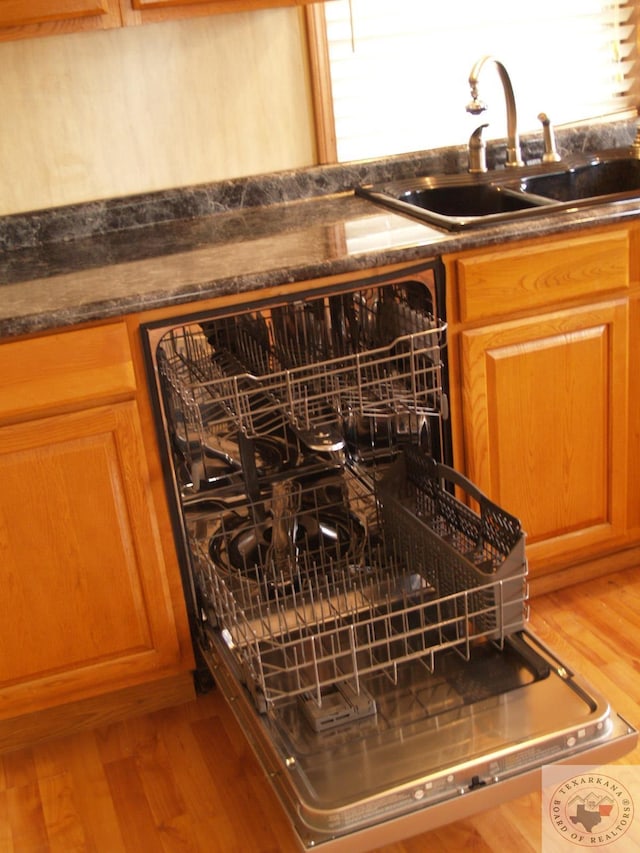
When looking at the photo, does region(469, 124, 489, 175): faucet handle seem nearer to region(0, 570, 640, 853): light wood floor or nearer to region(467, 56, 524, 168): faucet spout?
region(467, 56, 524, 168): faucet spout

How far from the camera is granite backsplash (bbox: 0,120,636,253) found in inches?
94.8

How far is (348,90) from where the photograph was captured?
2596 mm

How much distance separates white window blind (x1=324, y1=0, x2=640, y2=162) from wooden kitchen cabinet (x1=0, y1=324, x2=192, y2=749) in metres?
1.06

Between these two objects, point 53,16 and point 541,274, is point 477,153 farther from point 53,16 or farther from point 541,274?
point 53,16

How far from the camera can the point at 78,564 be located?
78.4 inches

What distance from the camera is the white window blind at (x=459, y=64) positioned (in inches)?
102

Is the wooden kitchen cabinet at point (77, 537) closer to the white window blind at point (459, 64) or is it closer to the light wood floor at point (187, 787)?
the light wood floor at point (187, 787)

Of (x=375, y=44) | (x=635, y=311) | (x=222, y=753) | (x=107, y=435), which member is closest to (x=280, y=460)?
(x=107, y=435)

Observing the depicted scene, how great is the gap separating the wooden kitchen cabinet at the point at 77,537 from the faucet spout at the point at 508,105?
1.02 metres

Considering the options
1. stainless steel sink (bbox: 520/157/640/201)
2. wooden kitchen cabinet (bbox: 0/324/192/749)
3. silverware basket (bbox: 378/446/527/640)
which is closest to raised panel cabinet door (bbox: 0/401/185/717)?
wooden kitchen cabinet (bbox: 0/324/192/749)

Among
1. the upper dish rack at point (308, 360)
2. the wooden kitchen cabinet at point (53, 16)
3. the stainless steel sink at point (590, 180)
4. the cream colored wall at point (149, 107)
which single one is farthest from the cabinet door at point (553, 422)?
the wooden kitchen cabinet at point (53, 16)

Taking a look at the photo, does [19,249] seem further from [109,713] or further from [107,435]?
[109,713]

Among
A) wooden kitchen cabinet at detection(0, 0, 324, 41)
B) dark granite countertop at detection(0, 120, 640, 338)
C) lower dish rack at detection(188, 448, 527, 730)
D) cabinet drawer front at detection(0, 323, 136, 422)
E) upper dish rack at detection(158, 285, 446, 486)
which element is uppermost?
wooden kitchen cabinet at detection(0, 0, 324, 41)

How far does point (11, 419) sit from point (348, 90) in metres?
1.27
